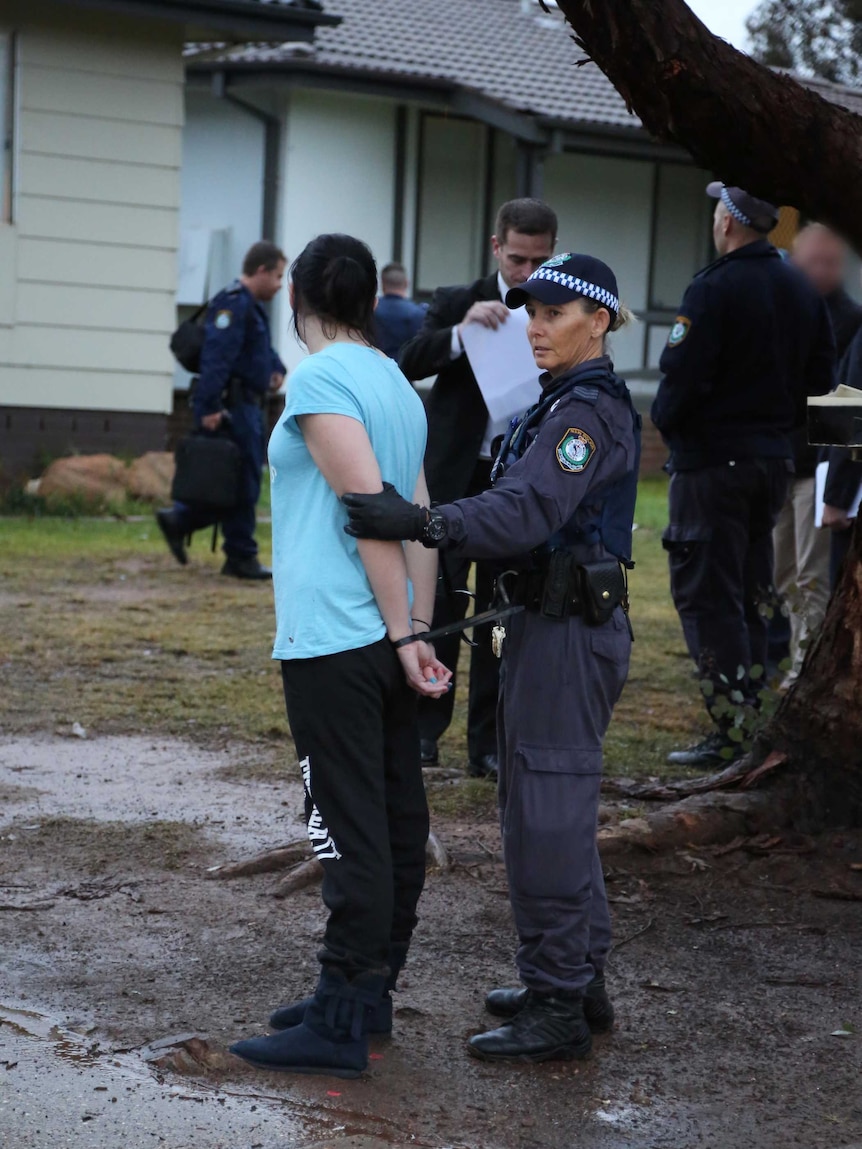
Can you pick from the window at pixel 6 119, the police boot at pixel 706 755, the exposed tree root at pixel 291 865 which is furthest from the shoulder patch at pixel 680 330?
the window at pixel 6 119

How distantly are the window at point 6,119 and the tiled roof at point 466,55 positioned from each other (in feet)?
13.7

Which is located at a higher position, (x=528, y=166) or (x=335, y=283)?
(x=528, y=166)

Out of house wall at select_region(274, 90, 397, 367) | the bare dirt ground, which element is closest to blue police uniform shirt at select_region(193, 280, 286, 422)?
the bare dirt ground

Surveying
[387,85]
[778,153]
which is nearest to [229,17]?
[387,85]

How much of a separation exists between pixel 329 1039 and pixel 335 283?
163cm

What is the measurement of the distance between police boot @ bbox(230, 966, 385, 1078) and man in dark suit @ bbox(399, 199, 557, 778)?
1975mm

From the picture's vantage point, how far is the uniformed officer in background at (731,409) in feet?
18.8

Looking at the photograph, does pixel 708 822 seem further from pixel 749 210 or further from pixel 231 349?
pixel 231 349

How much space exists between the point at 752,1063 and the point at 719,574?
8.79ft

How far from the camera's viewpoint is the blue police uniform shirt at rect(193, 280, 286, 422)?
9.97 m

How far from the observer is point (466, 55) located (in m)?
21.4

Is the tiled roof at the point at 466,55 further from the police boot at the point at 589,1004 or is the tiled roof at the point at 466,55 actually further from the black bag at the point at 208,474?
the police boot at the point at 589,1004

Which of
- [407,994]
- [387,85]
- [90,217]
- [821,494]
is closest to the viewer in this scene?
[407,994]

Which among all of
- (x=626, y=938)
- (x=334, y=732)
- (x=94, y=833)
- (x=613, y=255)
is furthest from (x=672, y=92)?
(x=613, y=255)
